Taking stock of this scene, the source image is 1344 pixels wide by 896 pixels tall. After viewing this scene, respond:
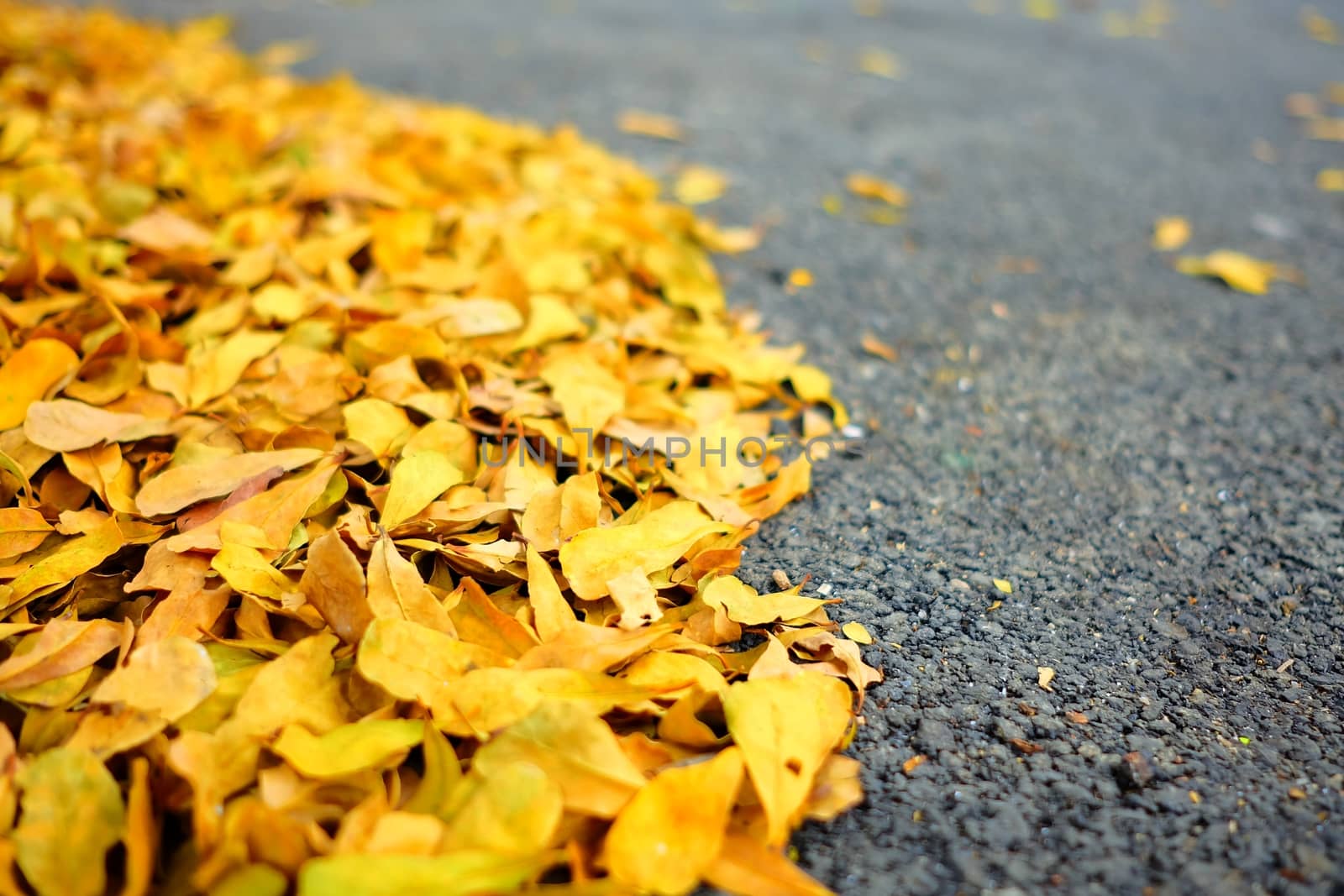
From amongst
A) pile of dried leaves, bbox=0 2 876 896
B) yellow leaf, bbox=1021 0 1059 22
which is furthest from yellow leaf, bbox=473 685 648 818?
yellow leaf, bbox=1021 0 1059 22

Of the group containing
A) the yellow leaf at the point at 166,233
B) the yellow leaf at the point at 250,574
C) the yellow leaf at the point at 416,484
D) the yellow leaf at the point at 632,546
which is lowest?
the yellow leaf at the point at 632,546

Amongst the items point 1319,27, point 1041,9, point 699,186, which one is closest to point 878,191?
point 699,186

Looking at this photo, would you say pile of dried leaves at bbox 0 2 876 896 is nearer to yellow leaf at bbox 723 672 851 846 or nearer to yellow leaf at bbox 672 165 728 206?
yellow leaf at bbox 723 672 851 846

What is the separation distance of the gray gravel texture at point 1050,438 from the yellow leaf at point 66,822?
0.52 metres

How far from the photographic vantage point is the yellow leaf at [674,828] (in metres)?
0.67

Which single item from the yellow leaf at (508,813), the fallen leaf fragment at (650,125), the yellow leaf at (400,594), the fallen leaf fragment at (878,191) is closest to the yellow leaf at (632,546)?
the yellow leaf at (400,594)

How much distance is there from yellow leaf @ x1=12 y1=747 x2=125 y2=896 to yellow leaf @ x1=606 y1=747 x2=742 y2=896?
368 millimetres

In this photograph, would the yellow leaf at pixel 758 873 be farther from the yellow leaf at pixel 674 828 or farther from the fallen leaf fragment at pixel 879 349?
the fallen leaf fragment at pixel 879 349

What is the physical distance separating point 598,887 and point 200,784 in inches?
12.1

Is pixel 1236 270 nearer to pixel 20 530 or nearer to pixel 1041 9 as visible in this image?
pixel 20 530

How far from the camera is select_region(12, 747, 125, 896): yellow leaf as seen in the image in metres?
0.65

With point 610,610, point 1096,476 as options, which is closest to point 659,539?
point 610,610

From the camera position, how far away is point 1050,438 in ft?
4.23

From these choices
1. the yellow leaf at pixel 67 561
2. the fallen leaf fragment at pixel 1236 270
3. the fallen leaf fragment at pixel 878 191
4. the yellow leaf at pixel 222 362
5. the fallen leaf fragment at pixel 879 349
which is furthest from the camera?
the fallen leaf fragment at pixel 878 191
